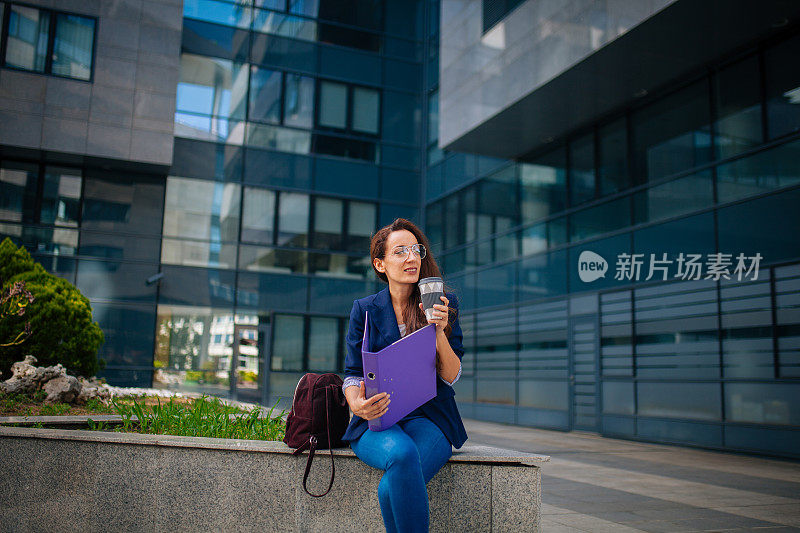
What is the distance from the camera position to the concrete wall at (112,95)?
55.7 feet

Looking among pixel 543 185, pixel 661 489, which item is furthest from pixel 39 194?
pixel 661 489

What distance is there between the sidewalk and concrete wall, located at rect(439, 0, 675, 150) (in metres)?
6.62

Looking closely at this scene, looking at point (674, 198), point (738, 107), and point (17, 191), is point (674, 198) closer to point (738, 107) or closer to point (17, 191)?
point (738, 107)

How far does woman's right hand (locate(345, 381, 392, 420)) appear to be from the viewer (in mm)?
3312

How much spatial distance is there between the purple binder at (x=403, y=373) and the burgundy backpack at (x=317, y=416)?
0.52m

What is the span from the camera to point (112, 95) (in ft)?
58.2

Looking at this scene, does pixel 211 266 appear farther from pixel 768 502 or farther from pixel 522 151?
pixel 768 502

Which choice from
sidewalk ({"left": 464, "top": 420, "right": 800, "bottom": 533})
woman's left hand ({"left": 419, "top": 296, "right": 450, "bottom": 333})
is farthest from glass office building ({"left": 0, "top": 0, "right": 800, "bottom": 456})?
woman's left hand ({"left": 419, "top": 296, "right": 450, "bottom": 333})

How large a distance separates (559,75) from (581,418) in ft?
23.6

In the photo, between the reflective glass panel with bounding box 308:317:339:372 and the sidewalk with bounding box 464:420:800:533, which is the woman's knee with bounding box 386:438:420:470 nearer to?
the sidewalk with bounding box 464:420:800:533

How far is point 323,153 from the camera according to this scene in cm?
2061

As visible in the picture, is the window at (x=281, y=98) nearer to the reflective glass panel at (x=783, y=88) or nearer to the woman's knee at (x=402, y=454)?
the reflective glass panel at (x=783, y=88)

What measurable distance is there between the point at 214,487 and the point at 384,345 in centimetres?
162

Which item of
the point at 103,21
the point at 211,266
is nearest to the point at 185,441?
the point at 211,266
